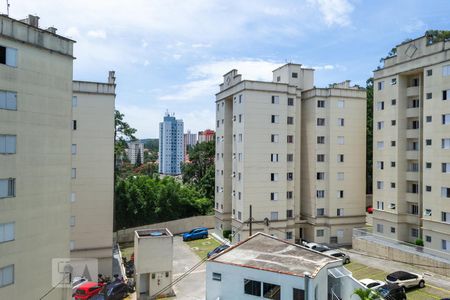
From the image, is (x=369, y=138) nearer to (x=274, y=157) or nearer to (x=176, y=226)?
(x=274, y=157)

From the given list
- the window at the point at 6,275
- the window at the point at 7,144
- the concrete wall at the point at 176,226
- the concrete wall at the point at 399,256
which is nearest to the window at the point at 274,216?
the concrete wall at the point at 399,256

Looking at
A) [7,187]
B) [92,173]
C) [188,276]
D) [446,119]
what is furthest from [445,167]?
[7,187]

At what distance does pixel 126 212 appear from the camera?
48.0m

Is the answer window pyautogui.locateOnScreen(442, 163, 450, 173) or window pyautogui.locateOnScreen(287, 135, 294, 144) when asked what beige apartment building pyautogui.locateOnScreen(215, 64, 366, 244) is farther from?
window pyautogui.locateOnScreen(442, 163, 450, 173)

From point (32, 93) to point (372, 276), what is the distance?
2857cm

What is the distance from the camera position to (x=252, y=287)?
20.7 meters

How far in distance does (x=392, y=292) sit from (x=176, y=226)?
3177cm

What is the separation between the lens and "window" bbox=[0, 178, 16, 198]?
61.7 feet

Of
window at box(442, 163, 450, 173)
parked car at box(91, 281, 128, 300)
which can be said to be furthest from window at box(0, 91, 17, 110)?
window at box(442, 163, 450, 173)

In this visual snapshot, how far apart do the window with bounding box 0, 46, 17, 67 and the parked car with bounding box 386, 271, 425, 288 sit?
28273mm

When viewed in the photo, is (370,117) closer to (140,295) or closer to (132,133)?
(132,133)

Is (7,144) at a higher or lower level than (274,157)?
higher

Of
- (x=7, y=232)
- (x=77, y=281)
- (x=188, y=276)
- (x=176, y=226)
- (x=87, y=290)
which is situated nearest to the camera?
(x=7, y=232)

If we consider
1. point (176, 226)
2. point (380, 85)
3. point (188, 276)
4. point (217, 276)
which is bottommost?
point (188, 276)
